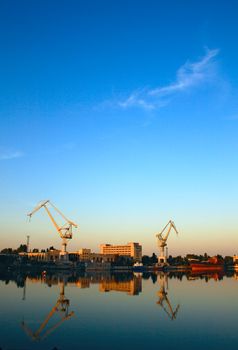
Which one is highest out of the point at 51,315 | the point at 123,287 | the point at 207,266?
the point at 207,266

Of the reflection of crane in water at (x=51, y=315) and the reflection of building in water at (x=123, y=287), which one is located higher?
the reflection of crane in water at (x=51, y=315)

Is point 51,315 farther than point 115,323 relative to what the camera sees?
Yes

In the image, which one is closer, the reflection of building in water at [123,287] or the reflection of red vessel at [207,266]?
the reflection of building in water at [123,287]

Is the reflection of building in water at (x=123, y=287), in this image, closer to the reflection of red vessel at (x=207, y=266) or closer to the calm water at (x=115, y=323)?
the calm water at (x=115, y=323)

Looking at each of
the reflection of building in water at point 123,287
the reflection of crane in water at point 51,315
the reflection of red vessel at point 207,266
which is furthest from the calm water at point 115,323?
the reflection of red vessel at point 207,266

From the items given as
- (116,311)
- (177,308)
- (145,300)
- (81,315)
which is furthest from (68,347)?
(145,300)

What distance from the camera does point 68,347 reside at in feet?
74.8

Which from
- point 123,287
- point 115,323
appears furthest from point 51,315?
point 123,287

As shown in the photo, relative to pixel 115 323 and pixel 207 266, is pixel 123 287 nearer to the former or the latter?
pixel 115 323

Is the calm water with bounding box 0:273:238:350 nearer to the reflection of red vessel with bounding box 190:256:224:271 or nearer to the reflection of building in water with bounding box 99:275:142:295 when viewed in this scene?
the reflection of building in water with bounding box 99:275:142:295

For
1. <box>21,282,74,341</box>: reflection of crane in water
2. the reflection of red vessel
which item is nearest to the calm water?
<box>21,282,74,341</box>: reflection of crane in water

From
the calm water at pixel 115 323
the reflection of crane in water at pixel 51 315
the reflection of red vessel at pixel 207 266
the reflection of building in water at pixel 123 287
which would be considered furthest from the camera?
the reflection of red vessel at pixel 207 266

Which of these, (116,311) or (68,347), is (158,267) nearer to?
(116,311)

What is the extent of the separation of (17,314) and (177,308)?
17.9m
